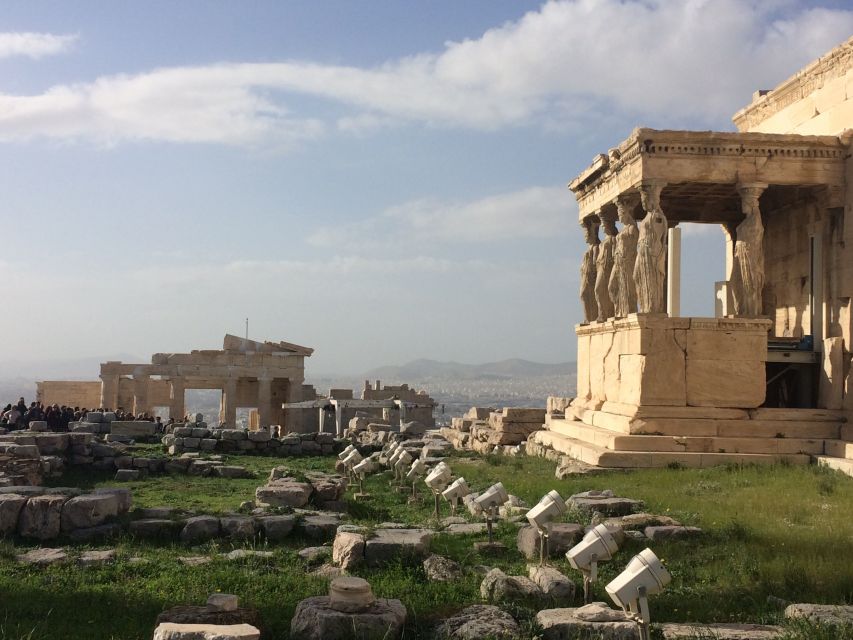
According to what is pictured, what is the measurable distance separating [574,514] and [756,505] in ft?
7.60

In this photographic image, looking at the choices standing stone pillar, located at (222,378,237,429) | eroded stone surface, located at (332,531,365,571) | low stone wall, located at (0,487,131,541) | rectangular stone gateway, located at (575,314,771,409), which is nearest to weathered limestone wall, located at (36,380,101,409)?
standing stone pillar, located at (222,378,237,429)

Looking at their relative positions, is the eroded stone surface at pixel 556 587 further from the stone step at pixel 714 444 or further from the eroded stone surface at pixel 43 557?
the stone step at pixel 714 444

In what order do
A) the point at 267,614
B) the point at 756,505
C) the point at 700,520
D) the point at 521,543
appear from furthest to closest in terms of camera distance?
the point at 756,505
the point at 700,520
the point at 521,543
the point at 267,614

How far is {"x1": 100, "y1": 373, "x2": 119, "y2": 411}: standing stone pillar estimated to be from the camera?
38438 mm

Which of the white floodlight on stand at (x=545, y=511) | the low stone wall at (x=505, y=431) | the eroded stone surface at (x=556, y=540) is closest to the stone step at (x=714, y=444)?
the low stone wall at (x=505, y=431)

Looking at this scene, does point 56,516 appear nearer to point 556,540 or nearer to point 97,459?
point 556,540

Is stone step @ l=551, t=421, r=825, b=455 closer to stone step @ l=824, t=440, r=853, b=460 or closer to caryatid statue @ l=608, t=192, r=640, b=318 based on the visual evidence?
stone step @ l=824, t=440, r=853, b=460

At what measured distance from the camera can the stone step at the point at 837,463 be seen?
13227 millimetres

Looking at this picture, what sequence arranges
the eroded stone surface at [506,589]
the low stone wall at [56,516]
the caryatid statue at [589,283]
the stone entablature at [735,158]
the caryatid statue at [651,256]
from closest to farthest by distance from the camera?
the eroded stone surface at [506,589] < the low stone wall at [56,516] < the caryatid statue at [651,256] < the stone entablature at [735,158] < the caryatid statue at [589,283]

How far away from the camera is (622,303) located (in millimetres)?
16953

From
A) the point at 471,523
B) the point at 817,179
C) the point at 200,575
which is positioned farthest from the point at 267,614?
the point at 817,179

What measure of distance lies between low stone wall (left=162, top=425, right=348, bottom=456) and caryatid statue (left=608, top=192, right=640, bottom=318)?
823 centimetres

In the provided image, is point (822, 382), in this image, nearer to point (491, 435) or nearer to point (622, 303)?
point (622, 303)

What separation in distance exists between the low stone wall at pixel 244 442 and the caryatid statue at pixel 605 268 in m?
7.44
